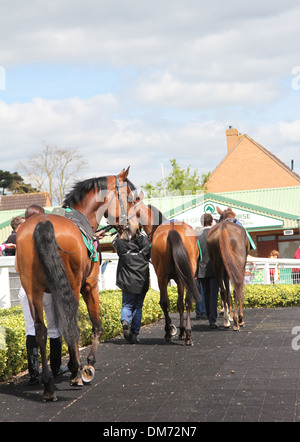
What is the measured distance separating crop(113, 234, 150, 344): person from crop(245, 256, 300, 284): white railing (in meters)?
8.52

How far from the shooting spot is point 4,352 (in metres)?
7.36

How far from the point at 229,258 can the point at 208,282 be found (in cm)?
131

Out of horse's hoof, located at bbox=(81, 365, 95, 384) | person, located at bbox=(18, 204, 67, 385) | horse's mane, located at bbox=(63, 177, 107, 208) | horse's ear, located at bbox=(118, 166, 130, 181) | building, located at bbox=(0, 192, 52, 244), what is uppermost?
building, located at bbox=(0, 192, 52, 244)

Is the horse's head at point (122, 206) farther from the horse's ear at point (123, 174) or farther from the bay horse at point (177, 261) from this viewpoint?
the bay horse at point (177, 261)

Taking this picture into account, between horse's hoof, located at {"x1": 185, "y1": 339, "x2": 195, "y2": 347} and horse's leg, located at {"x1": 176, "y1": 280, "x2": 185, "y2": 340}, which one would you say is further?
horse's leg, located at {"x1": 176, "y1": 280, "x2": 185, "y2": 340}

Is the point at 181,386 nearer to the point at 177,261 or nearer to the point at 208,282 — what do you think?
the point at 177,261

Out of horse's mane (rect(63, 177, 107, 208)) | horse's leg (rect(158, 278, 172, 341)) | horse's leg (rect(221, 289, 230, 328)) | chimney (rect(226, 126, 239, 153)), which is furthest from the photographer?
chimney (rect(226, 126, 239, 153))

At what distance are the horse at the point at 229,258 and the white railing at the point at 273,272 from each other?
6.88 metres

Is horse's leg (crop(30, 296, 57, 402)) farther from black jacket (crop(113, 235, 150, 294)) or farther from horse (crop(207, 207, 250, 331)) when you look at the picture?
horse (crop(207, 207, 250, 331))

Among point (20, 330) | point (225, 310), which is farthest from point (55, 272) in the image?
point (225, 310)

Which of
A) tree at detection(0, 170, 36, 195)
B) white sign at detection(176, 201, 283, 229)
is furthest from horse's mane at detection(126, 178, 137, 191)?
tree at detection(0, 170, 36, 195)

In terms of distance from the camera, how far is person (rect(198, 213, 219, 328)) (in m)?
11.8
